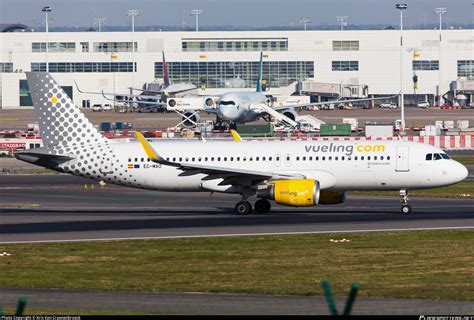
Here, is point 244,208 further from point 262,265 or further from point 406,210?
point 262,265

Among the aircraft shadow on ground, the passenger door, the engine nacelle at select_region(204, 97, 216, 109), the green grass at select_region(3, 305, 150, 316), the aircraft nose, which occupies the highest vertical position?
the engine nacelle at select_region(204, 97, 216, 109)

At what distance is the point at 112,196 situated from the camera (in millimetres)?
65250

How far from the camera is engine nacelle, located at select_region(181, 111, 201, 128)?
136 m

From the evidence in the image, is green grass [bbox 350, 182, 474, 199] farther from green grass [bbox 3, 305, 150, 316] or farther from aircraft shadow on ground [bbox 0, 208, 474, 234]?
green grass [bbox 3, 305, 150, 316]

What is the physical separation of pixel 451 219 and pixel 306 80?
493 feet

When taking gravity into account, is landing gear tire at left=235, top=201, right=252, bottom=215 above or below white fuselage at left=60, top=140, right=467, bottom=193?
below

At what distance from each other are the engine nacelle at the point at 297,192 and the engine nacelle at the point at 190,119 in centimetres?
8315

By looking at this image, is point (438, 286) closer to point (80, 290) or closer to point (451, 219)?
point (80, 290)

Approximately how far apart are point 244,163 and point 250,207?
7.62 ft

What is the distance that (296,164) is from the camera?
53719mm

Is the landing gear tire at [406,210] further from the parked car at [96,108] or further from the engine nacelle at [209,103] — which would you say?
the parked car at [96,108]

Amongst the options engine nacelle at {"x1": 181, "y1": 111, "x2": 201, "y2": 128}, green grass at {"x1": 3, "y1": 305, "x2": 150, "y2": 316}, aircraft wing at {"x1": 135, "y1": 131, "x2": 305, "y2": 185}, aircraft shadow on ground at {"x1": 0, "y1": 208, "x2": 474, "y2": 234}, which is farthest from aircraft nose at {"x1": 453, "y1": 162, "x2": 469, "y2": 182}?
engine nacelle at {"x1": 181, "y1": 111, "x2": 201, "y2": 128}

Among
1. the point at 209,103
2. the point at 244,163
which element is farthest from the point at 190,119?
the point at 244,163

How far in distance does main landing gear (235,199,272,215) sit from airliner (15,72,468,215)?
0.16 ft
